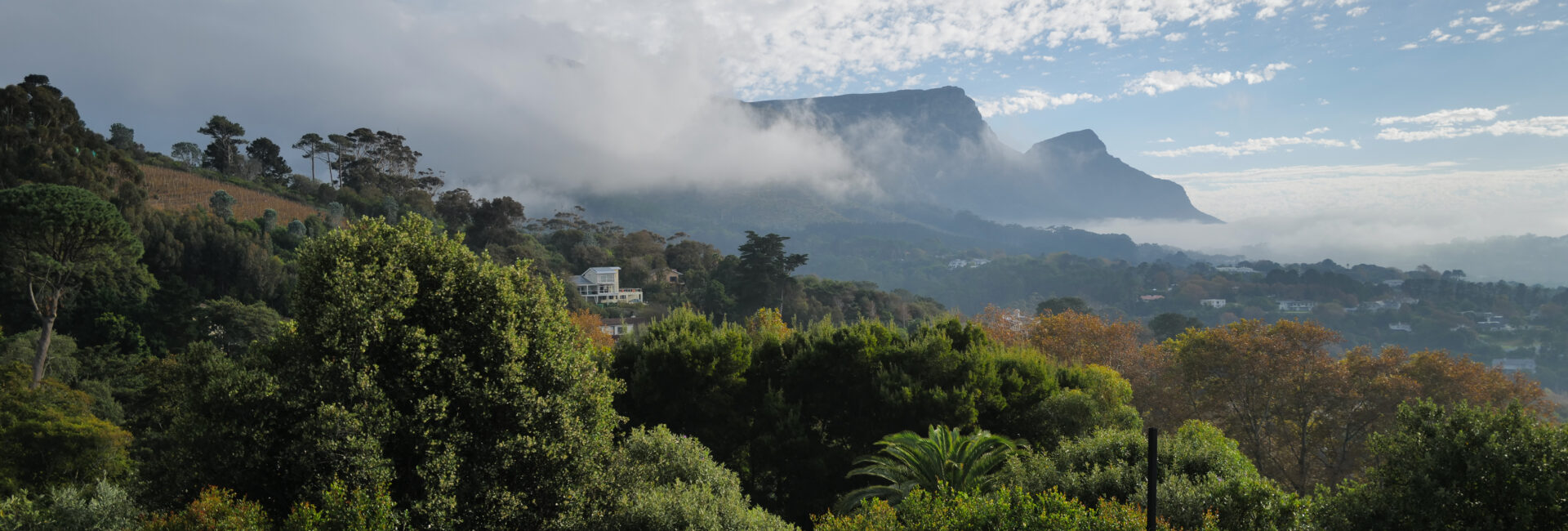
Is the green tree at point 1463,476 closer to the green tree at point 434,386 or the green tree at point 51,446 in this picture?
the green tree at point 434,386

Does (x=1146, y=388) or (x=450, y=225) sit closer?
(x=1146, y=388)

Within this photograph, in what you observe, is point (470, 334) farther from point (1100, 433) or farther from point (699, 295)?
point (699, 295)

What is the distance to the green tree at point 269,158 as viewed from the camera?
226 feet

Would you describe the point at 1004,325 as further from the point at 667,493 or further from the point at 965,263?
the point at 965,263

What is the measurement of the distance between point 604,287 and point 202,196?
30142 millimetres

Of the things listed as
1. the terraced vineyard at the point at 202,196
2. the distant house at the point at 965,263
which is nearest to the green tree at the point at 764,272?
the terraced vineyard at the point at 202,196

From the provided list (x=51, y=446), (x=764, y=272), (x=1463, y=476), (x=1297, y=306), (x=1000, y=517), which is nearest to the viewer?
(x=1463, y=476)

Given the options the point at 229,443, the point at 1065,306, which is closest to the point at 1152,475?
the point at 229,443

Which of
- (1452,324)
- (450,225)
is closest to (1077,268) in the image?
(1452,324)

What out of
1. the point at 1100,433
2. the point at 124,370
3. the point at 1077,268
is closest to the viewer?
the point at 1100,433

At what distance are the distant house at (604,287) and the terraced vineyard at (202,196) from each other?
21.2 metres

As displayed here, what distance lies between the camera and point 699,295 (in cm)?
6288

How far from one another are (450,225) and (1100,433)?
2467 inches

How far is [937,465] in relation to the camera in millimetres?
11172
